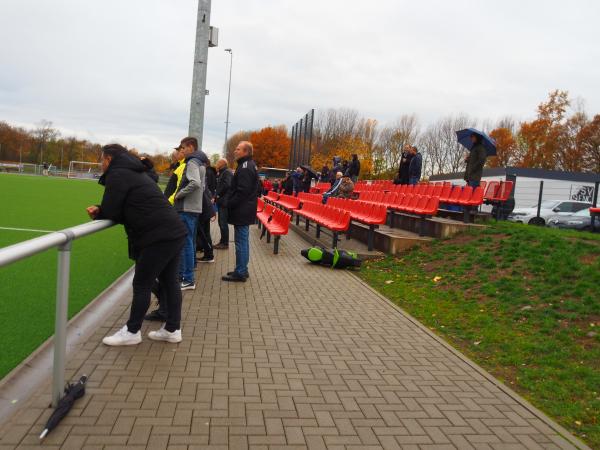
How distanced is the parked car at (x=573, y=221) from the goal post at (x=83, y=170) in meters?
69.6

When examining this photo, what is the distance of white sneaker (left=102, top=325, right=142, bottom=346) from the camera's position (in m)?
4.83

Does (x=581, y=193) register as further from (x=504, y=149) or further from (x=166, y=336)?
(x=504, y=149)

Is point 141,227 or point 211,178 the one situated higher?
point 211,178

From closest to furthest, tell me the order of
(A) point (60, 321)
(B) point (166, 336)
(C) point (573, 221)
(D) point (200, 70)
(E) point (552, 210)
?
(A) point (60, 321)
(B) point (166, 336)
(D) point (200, 70)
(C) point (573, 221)
(E) point (552, 210)

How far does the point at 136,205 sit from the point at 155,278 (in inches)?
29.9

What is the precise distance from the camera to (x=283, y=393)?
4000 mm

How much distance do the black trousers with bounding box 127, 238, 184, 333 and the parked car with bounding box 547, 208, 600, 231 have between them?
1766 centimetres

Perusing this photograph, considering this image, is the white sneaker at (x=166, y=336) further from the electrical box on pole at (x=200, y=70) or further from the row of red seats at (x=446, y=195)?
the row of red seats at (x=446, y=195)

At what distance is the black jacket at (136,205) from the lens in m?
4.17

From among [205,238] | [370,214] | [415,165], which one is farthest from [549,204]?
[205,238]

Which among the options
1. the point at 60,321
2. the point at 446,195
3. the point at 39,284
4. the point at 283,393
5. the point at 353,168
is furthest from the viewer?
the point at 353,168

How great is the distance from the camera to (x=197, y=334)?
5402 millimetres

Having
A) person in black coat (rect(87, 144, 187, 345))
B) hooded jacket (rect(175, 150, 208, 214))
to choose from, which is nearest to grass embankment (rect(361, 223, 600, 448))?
person in black coat (rect(87, 144, 187, 345))

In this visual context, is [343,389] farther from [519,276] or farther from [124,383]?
[519,276]
